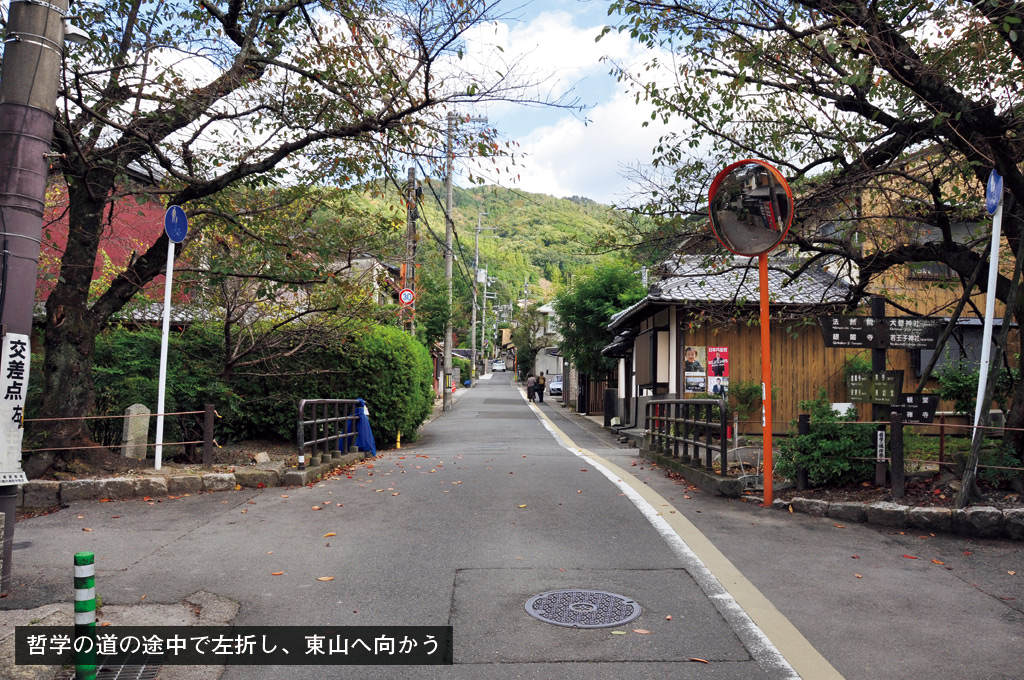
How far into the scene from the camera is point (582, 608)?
15.1 feet

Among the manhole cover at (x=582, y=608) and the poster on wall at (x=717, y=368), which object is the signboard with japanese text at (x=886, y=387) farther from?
the poster on wall at (x=717, y=368)

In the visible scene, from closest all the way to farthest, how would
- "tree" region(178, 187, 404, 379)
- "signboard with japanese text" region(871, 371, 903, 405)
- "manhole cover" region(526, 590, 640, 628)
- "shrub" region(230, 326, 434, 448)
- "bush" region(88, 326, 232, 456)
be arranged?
"manhole cover" region(526, 590, 640, 628) < "signboard with japanese text" region(871, 371, 903, 405) < "tree" region(178, 187, 404, 379) < "bush" region(88, 326, 232, 456) < "shrub" region(230, 326, 434, 448)

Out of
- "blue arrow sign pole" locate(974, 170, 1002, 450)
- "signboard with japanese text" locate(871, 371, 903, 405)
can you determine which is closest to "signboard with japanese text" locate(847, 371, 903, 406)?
"signboard with japanese text" locate(871, 371, 903, 405)

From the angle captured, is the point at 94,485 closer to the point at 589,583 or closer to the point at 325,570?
the point at 325,570

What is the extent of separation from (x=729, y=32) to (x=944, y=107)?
2419 mm

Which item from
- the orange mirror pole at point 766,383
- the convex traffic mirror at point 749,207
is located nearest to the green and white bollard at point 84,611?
the orange mirror pole at point 766,383

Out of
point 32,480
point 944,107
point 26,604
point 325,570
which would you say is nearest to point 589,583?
point 325,570

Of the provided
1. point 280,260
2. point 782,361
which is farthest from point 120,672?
point 782,361

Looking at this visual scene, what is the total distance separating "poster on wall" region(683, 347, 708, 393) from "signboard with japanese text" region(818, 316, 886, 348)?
9.79 meters

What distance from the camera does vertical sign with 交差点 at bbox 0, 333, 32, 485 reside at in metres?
4.66

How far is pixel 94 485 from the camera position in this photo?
8.41 meters

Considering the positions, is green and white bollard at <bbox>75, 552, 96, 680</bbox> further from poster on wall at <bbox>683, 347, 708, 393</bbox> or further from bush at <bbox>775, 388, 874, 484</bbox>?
poster on wall at <bbox>683, 347, 708, 393</bbox>

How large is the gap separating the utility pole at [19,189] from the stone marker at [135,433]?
6.04m

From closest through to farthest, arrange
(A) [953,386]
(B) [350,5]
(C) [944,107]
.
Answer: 1. (C) [944,107]
2. (B) [350,5]
3. (A) [953,386]
